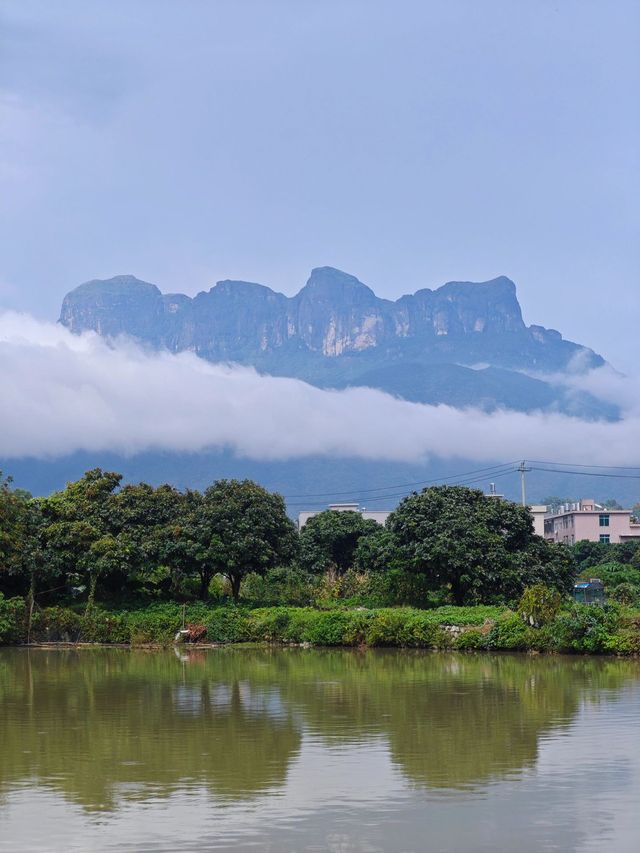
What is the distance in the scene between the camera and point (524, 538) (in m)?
35.9

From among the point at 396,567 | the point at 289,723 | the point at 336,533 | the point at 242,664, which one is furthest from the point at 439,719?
the point at 336,533

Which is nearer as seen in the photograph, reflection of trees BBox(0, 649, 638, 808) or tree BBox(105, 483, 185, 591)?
reflection of trees BBox(0, 649, 638, 808)

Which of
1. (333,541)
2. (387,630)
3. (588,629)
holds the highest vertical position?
(333,541)

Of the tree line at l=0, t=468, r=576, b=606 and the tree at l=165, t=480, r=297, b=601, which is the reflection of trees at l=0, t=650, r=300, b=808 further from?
the tree at l=165, t=480, r=297, b=601

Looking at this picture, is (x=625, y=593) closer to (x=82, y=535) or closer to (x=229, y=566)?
(x=229, y=566)

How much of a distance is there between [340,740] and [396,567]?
69.1 ft

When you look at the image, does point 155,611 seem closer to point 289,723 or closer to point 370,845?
point 289,723

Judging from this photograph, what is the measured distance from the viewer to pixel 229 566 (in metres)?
35.3

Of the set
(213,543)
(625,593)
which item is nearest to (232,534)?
(213,543)

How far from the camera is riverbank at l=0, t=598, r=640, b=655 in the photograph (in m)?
27.4

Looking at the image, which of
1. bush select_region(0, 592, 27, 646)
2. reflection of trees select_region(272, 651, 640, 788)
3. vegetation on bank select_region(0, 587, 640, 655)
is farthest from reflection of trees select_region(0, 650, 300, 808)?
vegetation on bank select_region(0, 587, 640, 655)

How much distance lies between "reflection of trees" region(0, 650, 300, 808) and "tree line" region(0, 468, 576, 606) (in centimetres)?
877

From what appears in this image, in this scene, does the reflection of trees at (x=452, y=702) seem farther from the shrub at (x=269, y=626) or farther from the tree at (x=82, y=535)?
the tree at (x=82, y=535)

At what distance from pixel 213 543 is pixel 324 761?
2244 centimetres
